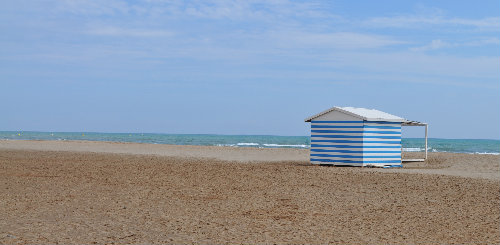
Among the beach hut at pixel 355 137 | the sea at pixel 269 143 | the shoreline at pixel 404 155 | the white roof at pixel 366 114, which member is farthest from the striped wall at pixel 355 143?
the sea at pixel 269 143

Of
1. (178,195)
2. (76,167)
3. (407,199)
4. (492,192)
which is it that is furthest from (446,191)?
(76,167)

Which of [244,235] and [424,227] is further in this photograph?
[424,227]

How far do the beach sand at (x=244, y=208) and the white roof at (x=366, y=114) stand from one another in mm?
4303

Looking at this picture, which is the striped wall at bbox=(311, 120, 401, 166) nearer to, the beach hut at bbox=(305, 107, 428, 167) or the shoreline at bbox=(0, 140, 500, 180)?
the beach hut at bbox=(305, 107, 428, 167)

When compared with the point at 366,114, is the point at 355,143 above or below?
below

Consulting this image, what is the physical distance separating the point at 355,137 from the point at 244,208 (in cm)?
1103

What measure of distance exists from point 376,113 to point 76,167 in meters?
10.5

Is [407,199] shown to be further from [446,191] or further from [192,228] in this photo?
[192,228]

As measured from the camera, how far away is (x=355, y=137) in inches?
802

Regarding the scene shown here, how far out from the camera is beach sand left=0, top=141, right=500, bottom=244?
24.9ft

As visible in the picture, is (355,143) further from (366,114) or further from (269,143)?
(269,143)

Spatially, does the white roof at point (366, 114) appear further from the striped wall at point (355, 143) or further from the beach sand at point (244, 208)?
the beach sand at point (244, 208)

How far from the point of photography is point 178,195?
11.6 metres

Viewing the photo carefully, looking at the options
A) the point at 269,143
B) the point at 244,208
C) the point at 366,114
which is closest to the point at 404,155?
the point at 366,114
